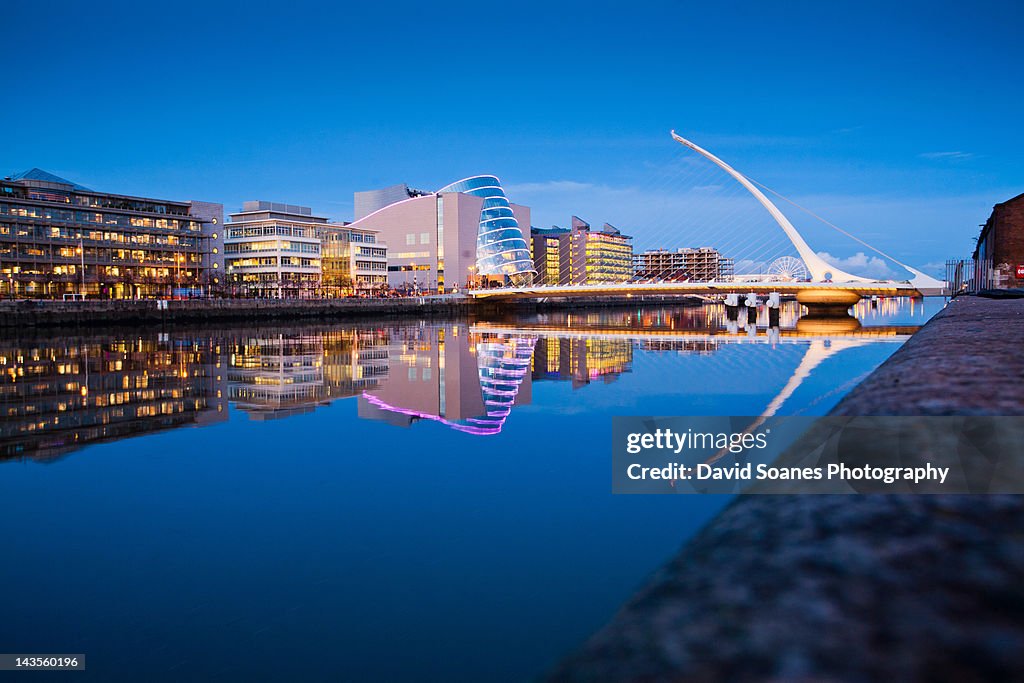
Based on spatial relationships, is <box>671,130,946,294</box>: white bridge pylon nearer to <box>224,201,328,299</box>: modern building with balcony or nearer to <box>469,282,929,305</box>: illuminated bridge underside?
<box>469,282,929,305</box>: illuminated bridge underside

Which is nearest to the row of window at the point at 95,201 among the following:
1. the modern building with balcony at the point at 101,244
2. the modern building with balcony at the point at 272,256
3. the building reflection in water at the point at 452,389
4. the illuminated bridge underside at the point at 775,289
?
the modern building with balcony at the point at 101,244

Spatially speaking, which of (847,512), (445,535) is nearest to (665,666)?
(847,512)

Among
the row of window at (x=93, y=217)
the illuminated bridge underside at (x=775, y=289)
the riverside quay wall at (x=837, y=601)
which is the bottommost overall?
the riverside quay wall at (x=837, y=601)

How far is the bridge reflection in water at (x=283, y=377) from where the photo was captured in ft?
47.8

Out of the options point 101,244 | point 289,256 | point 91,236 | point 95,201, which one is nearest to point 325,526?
point 101,244

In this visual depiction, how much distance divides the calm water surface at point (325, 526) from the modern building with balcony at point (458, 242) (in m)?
106

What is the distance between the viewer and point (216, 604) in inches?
221

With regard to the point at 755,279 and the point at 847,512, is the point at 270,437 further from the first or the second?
the point at 755,279

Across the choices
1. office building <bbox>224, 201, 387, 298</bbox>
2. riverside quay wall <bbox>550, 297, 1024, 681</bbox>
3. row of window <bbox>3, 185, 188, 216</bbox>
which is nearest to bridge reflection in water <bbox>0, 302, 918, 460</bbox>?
riverside quay wall <bbox>550, 297, 1024, 681</bbox>

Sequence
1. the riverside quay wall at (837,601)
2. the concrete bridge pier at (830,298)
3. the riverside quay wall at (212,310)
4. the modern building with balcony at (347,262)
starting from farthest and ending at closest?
the modern building with balcony at (347,262) < the concrete bridge pier at (830,298) < the riverside quay wall at (212,310) < the riverside quay wall at (837,601)

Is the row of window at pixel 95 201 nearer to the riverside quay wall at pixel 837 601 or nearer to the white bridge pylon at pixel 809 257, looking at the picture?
the white bridge pylon at pixel 809 257

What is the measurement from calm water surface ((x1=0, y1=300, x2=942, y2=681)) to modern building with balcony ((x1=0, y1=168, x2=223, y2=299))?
217 feet

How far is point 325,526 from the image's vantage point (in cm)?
758

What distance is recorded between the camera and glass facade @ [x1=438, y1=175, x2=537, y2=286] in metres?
124
